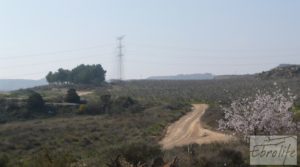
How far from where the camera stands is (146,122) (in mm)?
66438

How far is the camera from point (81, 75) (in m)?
154

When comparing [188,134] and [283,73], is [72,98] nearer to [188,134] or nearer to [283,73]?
[188,134]

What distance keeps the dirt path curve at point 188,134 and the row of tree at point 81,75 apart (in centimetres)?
8301

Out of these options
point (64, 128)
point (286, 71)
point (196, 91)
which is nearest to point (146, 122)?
point (64, 128)

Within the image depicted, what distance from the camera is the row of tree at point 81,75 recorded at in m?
154

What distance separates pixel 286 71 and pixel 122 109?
70.5 meters

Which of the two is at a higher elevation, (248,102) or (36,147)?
(248,102)

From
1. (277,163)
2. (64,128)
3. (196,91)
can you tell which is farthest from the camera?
(196,91)

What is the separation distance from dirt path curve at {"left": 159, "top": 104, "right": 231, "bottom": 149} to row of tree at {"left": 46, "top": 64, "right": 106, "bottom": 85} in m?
83.0

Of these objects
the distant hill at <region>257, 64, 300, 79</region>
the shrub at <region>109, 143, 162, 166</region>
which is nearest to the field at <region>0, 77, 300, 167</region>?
the shrub at <region>109, 143, 162, 166</region>

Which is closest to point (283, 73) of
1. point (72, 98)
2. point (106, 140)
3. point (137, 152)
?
point (72, 98)

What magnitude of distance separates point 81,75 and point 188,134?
10223 centimetres

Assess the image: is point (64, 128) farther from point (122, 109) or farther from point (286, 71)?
point (286, 71)

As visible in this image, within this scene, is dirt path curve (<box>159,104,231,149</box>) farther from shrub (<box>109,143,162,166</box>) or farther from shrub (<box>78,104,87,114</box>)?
shrub (<box>109,143,162,166</box>)
